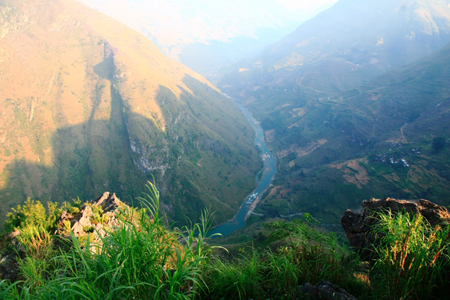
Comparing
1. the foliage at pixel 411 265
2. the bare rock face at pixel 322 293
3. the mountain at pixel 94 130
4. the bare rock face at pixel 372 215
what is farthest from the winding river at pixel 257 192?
the foliage at pixel 411 265

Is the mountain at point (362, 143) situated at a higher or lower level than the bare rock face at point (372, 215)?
lower

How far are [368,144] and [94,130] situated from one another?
13706 centimetres

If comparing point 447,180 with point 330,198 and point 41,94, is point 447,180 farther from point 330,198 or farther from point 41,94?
point 41,94

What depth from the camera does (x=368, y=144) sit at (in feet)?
375

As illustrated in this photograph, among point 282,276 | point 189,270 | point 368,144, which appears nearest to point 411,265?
point 282,276

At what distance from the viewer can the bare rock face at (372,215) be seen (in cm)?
1099

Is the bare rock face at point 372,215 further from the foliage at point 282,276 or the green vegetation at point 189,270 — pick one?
the green vegetation at point 189,270

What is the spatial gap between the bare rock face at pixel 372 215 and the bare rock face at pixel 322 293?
426 centimetres

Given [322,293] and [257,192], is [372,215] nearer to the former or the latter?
[322,293]

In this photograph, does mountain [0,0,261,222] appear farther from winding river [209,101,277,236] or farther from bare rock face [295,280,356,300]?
bare rock face [295,280,356,300]

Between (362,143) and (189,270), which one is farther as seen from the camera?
(362,143)

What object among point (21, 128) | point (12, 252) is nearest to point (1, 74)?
point (21, 128)

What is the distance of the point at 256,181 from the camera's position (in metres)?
130

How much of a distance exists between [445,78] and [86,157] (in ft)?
630
